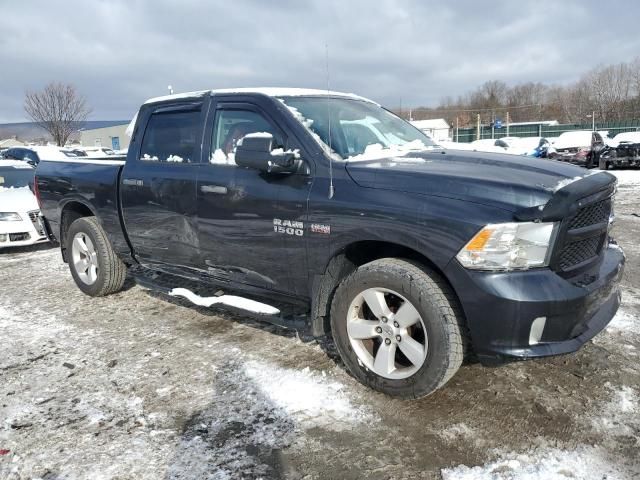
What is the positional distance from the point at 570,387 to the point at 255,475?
2.01 m

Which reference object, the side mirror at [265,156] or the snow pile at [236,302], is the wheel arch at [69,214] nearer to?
the snow pile at [236,302]

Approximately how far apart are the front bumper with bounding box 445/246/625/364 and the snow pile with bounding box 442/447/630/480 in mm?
483

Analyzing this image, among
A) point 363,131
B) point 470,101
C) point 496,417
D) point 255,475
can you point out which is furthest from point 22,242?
point 470,101

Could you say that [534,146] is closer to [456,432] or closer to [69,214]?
[69,214]

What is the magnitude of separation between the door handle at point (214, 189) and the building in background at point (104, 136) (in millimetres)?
63240

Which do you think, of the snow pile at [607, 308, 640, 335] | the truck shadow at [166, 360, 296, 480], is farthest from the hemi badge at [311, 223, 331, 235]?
the snow pile at [607, 308, 640, 335]

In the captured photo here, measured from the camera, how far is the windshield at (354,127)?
11.6 ft

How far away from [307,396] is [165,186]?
2070mm

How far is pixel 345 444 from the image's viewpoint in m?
2.69

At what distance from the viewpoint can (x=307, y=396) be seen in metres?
3.17

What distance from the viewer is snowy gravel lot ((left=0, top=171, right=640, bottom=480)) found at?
2.53 m

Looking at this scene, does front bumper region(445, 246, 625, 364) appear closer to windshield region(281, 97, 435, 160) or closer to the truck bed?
windshield region(281, 97, 435, 160)

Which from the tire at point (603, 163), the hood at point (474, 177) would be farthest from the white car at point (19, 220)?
the tire at point (603, 163)

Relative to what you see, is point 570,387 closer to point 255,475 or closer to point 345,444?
point 345,444
